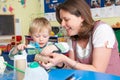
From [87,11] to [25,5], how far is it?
3043 millimetres

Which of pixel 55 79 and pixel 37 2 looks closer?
pixel 55 79

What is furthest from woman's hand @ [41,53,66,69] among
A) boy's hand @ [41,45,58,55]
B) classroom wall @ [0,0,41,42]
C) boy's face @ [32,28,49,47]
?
classroom wall @ [0,0,41,42]

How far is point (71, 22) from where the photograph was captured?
54.0 inches

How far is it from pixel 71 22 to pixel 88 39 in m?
0.16

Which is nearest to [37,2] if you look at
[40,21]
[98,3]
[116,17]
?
[98,3]

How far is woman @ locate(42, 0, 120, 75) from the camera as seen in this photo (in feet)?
4.20

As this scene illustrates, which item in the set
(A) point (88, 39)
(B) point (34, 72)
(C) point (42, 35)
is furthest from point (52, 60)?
(C) point (42, 35)

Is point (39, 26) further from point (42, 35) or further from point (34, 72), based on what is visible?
point (34, 72)

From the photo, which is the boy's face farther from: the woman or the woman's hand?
the woman's hand

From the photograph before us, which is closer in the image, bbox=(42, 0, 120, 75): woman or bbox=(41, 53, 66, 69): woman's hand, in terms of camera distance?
bbox=(41, 53, 66, 69): woman's hand

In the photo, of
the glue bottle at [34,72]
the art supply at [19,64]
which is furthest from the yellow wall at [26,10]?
the glue bottle at [34,72]

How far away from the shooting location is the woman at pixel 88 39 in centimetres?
128

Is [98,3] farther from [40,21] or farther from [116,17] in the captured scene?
[40,21]

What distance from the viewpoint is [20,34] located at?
4.17 metres
